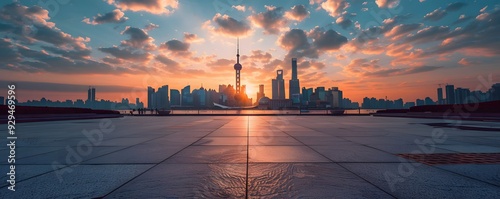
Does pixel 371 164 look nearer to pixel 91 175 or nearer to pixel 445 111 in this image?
pixel 91 175

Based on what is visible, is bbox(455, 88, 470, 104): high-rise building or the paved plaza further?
bbox(455, 88, 470, 104): high-rise building

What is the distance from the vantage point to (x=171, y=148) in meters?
7.52

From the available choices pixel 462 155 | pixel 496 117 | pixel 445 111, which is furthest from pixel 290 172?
pixel 445 111

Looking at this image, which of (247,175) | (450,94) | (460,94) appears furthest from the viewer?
(450,94)

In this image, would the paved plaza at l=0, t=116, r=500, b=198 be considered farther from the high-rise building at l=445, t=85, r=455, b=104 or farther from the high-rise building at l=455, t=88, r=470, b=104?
the high-rise building at l=445, t=85, r=455, b=104

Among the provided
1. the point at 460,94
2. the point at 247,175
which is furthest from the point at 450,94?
the point at 247,175

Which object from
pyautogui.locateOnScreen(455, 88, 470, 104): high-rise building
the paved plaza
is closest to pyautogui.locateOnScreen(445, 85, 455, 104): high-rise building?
pyautogui.locateOnScreen(455, 88, 470, 104): high-rise building

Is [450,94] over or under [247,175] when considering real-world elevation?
over

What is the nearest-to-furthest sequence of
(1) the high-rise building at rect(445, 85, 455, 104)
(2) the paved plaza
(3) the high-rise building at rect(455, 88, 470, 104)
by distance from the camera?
(2) the paved plaza
(3) the high-rise building at rect(455, 88, 470, 104)
(1) the high-rise building at rect(445, 85, 455, 104)

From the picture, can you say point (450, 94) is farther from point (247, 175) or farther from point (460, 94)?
point (247, 175)

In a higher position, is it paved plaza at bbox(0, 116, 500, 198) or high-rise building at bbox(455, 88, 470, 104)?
high-rise building at bbox(455, 88, 470, 104)

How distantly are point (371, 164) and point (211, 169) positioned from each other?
11.8 feet

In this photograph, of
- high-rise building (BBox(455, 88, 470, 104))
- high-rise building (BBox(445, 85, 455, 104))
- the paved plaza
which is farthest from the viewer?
high-rise building (BBox(445, 85, 455, 104))

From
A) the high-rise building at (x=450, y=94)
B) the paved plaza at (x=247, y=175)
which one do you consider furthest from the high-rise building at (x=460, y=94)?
the paved plaza at (x=247, y=175)
